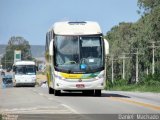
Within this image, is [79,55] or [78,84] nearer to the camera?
[78,84]

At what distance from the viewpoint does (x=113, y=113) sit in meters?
19.5

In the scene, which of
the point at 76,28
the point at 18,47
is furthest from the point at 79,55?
the point at 18,47

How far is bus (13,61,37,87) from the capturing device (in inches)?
2650

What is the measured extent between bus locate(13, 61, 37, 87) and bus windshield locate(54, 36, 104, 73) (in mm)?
36305

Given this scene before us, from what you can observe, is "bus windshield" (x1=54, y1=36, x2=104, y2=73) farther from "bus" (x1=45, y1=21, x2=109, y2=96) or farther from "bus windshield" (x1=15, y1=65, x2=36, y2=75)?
"bus windshield" (x1=15, y1=65, x2=36, y2=75)

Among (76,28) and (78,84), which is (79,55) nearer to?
(78,84)

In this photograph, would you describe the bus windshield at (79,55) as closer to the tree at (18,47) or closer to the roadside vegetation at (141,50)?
the roadside vegetation at (141,50)

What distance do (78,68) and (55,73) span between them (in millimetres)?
1241

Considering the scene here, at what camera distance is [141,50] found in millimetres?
97812

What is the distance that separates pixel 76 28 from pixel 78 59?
1.93 meters

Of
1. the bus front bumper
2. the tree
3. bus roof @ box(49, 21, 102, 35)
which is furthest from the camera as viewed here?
the tree

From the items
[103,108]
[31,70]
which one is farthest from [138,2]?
[103,108]

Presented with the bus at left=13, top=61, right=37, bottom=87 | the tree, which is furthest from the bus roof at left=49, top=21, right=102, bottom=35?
the tree

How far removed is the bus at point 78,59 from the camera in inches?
1207
